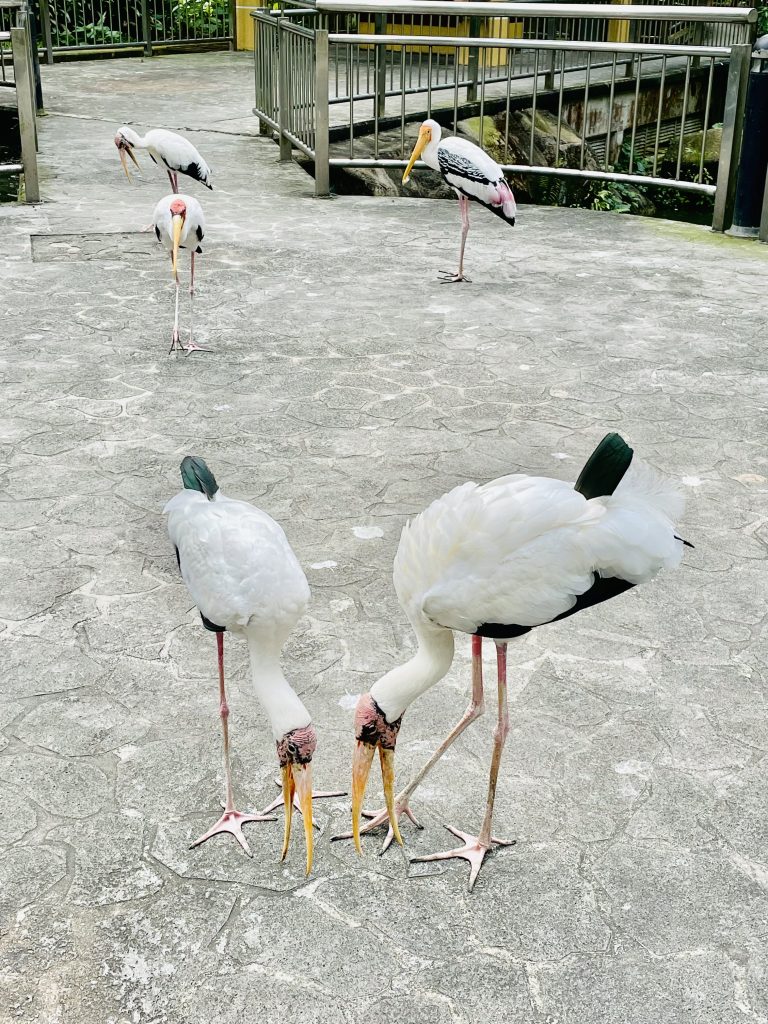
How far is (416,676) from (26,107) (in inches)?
356

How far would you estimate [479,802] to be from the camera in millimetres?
3691

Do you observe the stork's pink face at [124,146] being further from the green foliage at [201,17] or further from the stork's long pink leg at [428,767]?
the green foliage at [201,17]

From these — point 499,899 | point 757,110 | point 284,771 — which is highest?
point 757,110

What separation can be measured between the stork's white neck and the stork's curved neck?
0.71 feet

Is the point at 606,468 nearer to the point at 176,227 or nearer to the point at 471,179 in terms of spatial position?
the point at 176,227

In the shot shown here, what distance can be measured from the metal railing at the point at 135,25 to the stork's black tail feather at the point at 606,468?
19417 millimetres

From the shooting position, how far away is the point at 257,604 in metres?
3.35

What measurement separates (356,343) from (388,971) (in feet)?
17.6

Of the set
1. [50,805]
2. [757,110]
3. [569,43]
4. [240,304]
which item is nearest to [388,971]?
[50,805]

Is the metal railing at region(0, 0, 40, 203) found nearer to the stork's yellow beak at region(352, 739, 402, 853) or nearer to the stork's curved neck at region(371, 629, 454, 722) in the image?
the stork's curved neck at region(371, 629, 454, 722)

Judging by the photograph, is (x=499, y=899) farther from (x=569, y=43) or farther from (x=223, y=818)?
(x=569, y=43)

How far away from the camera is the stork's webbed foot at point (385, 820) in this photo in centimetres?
349

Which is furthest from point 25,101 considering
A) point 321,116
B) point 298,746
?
point 298,746

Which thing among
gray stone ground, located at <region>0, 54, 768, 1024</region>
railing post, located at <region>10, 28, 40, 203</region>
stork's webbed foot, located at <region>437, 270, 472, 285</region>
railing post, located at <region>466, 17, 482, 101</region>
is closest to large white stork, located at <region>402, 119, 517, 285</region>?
stork's webbed foot, located at <region>437, 270, 472, 285</region>
